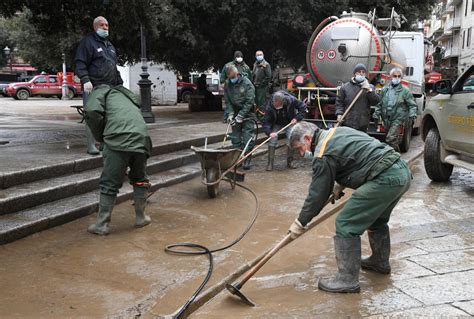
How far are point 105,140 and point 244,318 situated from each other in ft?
8.26

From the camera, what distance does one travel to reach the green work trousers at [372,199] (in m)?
3.76

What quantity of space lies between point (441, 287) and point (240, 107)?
17.9ft

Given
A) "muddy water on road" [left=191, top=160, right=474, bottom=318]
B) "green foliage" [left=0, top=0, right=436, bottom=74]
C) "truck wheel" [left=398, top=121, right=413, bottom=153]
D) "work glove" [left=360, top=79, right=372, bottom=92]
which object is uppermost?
"green foliage" [left=0, top=0, right=436, bottom=74]

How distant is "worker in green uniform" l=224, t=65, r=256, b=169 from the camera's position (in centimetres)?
852

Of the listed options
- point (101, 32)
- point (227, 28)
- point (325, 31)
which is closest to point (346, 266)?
point (101, 32)

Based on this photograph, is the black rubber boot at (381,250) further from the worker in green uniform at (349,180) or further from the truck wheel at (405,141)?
the truck wheel at (405,141)

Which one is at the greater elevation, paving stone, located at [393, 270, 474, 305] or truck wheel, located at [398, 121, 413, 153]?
truck wheel, located at [398, 121, 413, 153]

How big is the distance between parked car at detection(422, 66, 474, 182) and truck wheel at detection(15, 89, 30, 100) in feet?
94.0

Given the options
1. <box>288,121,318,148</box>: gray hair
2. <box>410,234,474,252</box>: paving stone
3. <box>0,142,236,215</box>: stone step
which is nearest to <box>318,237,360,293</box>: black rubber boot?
<box>288,121,318,148</box>: gray hair

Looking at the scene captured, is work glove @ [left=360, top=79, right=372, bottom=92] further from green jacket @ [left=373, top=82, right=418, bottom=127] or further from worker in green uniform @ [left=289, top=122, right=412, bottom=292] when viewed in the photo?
worker in green uniform @ [left=289, top=122, right=412, bottom=292]

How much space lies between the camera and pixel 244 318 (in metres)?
3.55

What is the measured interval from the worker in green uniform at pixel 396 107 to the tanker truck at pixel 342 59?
1174mm

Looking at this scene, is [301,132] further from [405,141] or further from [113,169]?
[405,141]

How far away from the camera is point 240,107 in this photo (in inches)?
345
